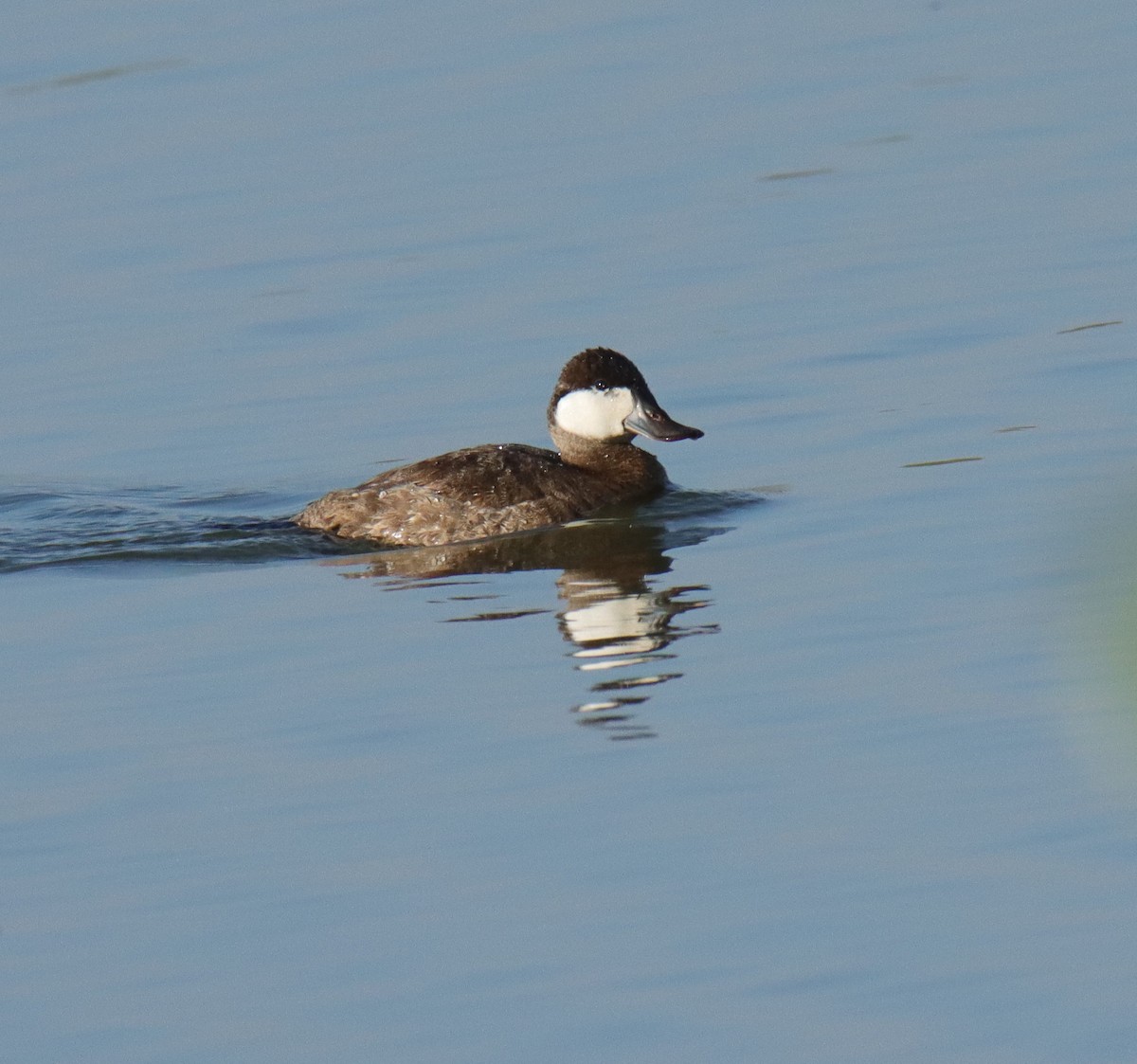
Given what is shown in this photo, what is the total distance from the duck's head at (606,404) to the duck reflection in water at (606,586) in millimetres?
583

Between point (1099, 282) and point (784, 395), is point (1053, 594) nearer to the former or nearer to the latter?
point (784, 395)

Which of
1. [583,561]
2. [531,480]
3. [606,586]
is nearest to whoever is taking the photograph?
[606,586]

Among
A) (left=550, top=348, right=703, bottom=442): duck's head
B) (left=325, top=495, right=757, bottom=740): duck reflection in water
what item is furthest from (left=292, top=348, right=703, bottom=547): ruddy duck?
(left=325, top=495, right=757, bottom=740): duck reflection in water

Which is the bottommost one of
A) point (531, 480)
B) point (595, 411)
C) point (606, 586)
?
point (606, 586)

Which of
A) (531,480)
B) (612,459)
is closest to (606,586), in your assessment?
(531,480)

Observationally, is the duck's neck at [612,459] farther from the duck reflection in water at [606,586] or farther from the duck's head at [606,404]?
the duck reflection in water at [606,586]

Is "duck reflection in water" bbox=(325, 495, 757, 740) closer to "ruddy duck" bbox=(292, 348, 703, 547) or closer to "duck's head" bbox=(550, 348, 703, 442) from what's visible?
"ruddy duck" bbox=(292, 348, 703, 547)

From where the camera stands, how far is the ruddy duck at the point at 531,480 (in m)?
12.1

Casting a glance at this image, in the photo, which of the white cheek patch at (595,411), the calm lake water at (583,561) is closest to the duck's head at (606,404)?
the white cheek patch at (595,411)

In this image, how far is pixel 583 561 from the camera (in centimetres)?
1155

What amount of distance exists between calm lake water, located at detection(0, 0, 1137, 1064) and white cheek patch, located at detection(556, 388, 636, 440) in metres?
0.61

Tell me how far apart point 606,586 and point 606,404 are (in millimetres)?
2151

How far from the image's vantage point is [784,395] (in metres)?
14.0

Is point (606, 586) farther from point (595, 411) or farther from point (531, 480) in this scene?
point (595, 411)
